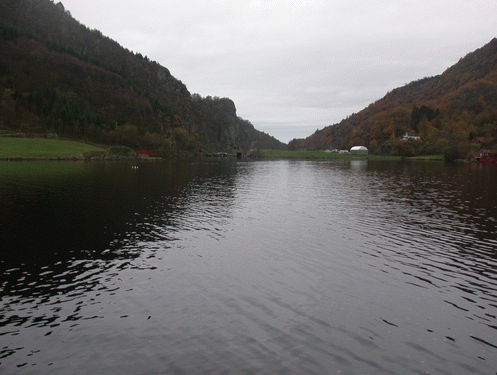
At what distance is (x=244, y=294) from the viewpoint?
16188mm

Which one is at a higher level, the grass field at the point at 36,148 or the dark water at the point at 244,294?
the grass field at the point at 36,148

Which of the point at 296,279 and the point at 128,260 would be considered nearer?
the point at 296,279

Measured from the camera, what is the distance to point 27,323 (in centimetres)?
1300

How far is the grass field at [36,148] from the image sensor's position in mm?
126531

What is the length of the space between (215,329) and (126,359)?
A: 136 inches

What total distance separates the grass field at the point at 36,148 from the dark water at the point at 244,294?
113373mm

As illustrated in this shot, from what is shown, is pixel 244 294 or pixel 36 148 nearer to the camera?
pixel 244 294

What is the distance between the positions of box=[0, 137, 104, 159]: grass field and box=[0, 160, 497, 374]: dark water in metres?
113

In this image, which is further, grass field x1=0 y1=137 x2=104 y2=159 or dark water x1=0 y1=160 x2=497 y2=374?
grass field x1=0 y1=137 x2=104 y2=159

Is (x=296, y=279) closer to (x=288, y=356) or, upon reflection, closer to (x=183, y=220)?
(x=288, y=356)

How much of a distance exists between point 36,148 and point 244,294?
153740mm

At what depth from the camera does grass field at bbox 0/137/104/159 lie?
127 metres

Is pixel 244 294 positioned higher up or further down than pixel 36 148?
further down

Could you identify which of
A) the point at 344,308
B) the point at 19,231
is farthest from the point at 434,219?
the point at 19,231
